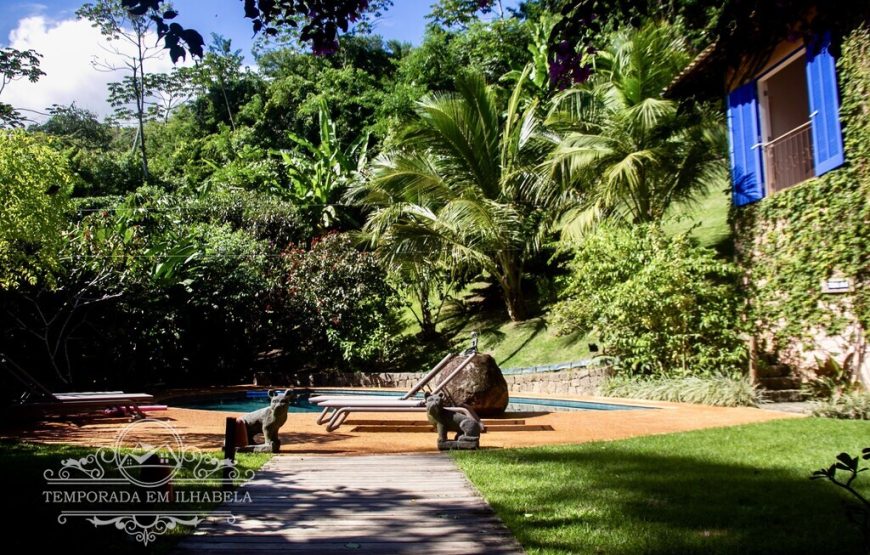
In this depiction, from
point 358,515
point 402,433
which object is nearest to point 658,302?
point 402,433

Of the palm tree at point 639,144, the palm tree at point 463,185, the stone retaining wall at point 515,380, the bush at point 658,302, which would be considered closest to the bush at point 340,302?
the stone retaining wall at point 515,380

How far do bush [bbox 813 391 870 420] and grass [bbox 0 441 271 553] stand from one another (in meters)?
6.92

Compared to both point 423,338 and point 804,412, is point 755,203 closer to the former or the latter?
point 804,412

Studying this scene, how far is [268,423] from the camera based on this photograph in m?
6.81

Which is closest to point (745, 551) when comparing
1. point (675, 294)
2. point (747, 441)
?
point (747, 441)

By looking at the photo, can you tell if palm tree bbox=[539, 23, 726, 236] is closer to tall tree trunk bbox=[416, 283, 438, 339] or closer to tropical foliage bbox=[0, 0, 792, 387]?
tropical foliage bbox=[0, 0, 792, 387]

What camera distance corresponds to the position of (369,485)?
5164 millimetres

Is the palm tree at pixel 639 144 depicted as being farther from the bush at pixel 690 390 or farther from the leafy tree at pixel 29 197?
the leafy tree at pixel 29 197

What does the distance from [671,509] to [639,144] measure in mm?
11549

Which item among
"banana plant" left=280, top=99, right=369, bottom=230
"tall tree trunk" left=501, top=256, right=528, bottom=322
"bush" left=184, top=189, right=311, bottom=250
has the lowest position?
"tall tree trunk" left=501, top=256, right=528, bottom=322

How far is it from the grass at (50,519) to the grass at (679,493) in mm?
1920

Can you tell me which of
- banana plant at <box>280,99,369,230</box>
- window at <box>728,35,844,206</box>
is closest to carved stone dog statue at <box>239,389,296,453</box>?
window at <box>728,35,844,206</box>

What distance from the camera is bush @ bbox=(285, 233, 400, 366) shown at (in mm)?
17328

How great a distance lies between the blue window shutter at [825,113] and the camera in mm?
9719
